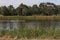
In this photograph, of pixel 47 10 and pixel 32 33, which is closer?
pixel 32 33

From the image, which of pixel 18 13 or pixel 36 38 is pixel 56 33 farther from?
pixel 18 13

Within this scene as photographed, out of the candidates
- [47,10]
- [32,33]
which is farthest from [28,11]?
[32,33]

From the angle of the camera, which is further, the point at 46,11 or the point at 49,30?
the point at 46,11

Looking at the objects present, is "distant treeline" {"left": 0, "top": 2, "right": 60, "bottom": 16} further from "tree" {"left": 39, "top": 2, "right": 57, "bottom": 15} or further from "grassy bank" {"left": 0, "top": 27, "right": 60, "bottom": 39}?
"grassy bank" {"left": 0, "top": 27, "right": 60, "bottom": 39}

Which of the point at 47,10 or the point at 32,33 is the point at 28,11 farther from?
the point at 32,33

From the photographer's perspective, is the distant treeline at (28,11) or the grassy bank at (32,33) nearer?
the grassy bank at (32,33)

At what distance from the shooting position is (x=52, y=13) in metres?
53.9

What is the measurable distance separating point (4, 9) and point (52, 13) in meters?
11.2

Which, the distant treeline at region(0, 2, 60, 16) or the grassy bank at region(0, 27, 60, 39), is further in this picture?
the distant treeline at region(0, 2, 60, 16)

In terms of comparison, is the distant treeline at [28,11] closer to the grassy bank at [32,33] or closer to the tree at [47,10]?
the tree at [47,10]

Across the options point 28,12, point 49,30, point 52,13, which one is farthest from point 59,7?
point 49,30

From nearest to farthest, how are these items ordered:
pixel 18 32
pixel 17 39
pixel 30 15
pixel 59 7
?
pixel 17 39 < pixel 18 32 < pixel 30 15 < pixel 59 7

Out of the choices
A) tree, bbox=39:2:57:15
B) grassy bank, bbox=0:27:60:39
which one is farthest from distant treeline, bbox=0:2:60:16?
grassy bank, bbox=0:27:60:39

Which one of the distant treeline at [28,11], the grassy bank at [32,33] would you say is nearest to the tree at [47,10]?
the distant treeline at [28,11]
